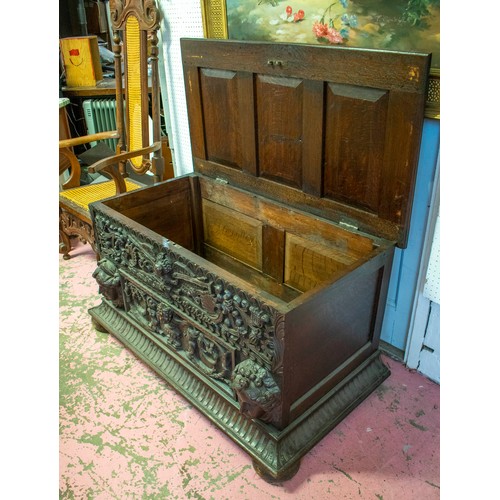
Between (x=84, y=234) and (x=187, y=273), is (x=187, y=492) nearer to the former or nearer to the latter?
(x=187, y=273)

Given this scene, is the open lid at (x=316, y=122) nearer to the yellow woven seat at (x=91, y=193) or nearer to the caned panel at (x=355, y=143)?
the caned panel at (x=355, y=143)

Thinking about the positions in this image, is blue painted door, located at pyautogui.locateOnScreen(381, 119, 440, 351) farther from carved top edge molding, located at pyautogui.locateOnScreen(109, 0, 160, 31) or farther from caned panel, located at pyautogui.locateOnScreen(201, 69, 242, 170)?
carved top edge molding, located at pyautogui.locateOnScreen(109, 0, 160, 31)

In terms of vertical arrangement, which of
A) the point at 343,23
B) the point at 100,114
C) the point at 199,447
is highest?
the point at 343,23

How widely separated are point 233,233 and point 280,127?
2.15ft

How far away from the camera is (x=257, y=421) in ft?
5.25

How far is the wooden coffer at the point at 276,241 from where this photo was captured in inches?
58.6

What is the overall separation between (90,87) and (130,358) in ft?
9.82

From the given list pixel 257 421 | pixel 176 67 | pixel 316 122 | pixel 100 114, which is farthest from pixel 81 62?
pixel 257 421

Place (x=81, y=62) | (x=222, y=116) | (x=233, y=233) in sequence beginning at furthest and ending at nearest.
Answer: (x=81, y=62), (x=233, y=233), (x=222, y=116)

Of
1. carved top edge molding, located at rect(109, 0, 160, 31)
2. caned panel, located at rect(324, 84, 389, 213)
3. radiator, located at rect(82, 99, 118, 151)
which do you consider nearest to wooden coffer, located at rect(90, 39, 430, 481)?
caned panel, located at rect(324, 84, 389, 213)

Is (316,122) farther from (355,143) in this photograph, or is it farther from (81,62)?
(81,62)

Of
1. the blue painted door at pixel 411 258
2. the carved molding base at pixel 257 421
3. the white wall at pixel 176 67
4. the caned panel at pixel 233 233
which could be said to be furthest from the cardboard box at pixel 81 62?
the blue painted door at pixel 411 258

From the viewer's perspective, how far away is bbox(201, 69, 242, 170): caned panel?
6.69 feet

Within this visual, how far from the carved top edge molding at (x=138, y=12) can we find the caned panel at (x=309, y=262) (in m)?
1.33
